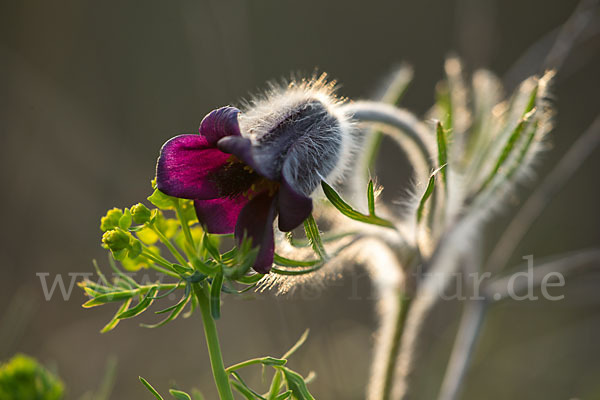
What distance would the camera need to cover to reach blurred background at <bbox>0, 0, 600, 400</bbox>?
2908 millimetres

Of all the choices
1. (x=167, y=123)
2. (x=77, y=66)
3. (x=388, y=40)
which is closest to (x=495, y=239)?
(x=388, y=40)

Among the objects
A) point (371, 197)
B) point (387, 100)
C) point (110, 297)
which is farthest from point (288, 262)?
point (387, 100)

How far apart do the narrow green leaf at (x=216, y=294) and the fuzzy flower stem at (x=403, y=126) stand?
0.53 metres

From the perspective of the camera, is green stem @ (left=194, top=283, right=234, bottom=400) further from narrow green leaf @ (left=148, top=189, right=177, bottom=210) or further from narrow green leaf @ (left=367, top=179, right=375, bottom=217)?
narrow green leaf @ (left=367, top=179, right=375, bottom=217)

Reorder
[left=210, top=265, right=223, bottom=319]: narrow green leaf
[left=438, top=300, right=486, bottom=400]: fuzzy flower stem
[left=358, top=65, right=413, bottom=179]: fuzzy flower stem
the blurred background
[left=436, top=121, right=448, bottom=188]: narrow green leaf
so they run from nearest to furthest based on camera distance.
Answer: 1. [left=210, top=265, right=223, bottom=319]: narrow green leaf
2. [left=436, top=121, right=448, bottom=188]: narrow green leaf
3. [left=438, top=300, right=486, bottom=400]: fuzzy flower stem
4. [left=358, top=65, right=413, bottom=179]: fuzzy flower stem
5. the blurred background

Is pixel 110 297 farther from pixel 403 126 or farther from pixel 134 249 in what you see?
pixel 403 126

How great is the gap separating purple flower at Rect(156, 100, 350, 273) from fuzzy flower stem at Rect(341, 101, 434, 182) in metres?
0.21

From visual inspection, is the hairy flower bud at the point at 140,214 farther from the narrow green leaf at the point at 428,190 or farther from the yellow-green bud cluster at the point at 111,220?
the narrow green leaf at the point at 428,190

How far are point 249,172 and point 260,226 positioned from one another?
0.13m

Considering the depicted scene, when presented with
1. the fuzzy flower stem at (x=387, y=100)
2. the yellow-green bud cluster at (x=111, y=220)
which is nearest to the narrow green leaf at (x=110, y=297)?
the yellow-green bud cluster at (x=111, y=220)

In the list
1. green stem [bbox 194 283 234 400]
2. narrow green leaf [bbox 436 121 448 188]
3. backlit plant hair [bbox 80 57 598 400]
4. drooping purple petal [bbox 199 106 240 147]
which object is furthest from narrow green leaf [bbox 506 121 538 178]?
green stem [bbox 194 283 234 400]

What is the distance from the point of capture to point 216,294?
82 centimetres

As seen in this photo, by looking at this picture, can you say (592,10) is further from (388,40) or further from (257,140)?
(388,40)

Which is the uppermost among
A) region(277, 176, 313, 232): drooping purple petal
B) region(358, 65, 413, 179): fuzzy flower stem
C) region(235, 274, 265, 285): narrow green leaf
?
region(358, 65, 413, 179): fuzzy flower stem
